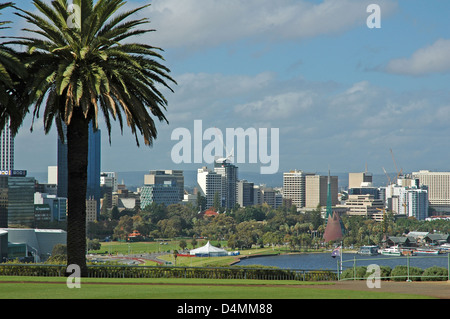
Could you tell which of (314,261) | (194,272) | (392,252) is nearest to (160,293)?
(194,272)

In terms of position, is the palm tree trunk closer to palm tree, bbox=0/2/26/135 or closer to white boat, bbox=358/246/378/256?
palm tree, bbox=0/2/26/135

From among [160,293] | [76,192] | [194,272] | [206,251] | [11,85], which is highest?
[11,85]

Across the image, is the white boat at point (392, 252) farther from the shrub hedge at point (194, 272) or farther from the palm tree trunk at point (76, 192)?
the palm tree trunk at point (76, 192)

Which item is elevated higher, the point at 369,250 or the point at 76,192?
the point at 76,192

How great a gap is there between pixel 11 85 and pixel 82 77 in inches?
109

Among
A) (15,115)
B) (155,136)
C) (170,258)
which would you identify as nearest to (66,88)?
(15,115)

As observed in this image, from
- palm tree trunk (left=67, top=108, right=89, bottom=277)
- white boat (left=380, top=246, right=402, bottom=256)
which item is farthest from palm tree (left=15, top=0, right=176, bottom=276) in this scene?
white boat (left=380, top=246, right=402, bottom=256)

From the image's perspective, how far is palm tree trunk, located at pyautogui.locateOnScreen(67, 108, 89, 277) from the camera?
88.0 feet

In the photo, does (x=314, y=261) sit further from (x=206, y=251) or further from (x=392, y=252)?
(x=206, y=251)

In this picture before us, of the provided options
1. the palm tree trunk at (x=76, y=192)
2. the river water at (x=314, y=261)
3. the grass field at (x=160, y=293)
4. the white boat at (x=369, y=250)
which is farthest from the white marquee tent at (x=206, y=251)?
the grass field at (x=160, y=293)

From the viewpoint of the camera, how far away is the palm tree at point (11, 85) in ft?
77.8

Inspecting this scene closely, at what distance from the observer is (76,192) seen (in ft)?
88.4
